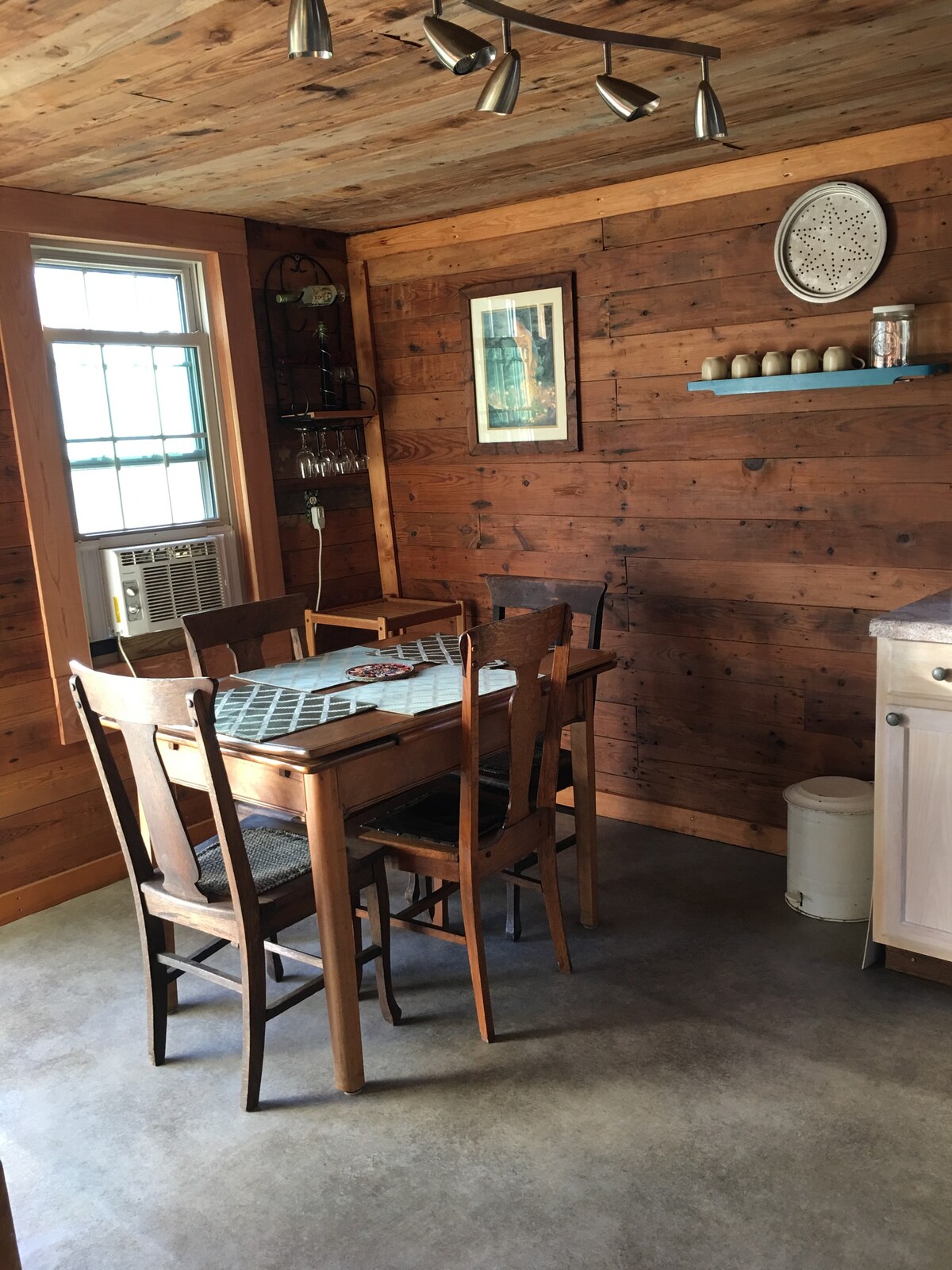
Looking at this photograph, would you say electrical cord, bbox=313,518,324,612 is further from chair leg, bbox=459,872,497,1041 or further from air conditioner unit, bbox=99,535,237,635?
chair leg, bbox=459,872,497,1041

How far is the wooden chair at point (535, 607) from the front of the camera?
3.13m

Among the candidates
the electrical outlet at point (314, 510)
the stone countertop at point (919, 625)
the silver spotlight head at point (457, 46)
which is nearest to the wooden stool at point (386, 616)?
the electrical outlet at point (314, 510)

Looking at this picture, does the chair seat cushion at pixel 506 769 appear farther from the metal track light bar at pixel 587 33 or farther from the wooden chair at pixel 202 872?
the metal track light bar at pixel 587 33

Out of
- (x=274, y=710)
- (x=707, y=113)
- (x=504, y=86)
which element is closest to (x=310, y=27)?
(x=504, y=86)

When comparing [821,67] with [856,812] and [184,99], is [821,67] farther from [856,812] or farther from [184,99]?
[856,812]

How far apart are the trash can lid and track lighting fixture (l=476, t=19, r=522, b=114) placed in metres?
2.10

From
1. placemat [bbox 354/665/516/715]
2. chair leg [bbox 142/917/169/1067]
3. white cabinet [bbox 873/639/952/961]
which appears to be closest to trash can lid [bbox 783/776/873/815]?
white cabinet [bbox 873/639/952/961]

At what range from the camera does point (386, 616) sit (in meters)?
4.10

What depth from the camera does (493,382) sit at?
4.09 m

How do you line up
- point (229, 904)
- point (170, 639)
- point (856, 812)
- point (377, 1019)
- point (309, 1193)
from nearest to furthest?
point (309, 1193) → point (229, 904) → point (377, 1019) → point (856, 812) → point (170, 639)

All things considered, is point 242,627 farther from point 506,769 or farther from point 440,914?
point 440,914

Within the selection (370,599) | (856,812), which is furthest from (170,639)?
(856,812)

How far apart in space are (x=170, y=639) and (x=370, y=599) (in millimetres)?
1031

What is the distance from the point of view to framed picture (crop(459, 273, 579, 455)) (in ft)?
12.7
